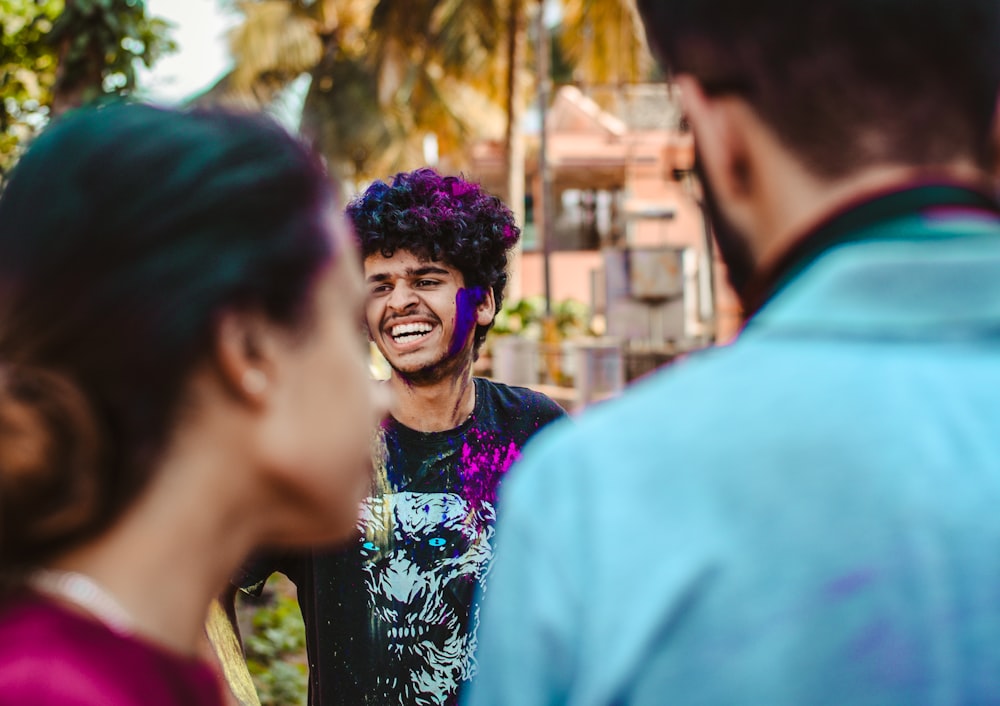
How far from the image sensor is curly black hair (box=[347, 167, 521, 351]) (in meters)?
2.76

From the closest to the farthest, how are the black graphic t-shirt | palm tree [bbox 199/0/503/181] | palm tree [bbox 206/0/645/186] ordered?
the black graphic t-shirt < palm tree [bbox 206/0/645/186] < palm tree [bbox 199/0/503/181]

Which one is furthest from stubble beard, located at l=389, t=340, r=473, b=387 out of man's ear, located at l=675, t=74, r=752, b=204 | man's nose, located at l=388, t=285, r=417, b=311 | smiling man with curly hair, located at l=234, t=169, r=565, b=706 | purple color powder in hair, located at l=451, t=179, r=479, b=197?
man's ear, located at l=675, t=74, r=752, b=204

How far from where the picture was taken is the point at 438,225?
2.77 metres

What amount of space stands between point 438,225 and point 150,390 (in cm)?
185

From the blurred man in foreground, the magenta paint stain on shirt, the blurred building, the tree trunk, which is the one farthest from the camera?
the blurred building

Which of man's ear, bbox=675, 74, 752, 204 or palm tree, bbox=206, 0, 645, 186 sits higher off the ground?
palm tree, bbox=206, 0, 645, 186

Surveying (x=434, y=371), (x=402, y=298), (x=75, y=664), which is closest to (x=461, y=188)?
(x=402, y=298)

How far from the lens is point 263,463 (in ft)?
3.39

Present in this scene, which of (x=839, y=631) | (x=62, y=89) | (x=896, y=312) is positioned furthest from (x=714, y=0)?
(x=62, y=89)

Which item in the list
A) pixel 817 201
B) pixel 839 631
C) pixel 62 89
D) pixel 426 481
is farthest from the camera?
pixel 62 89

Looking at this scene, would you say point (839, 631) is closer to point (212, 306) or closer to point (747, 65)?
point (747, 65)

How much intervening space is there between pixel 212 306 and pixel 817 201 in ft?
2.09

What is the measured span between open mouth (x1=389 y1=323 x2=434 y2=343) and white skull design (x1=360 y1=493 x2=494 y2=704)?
0.49 meters

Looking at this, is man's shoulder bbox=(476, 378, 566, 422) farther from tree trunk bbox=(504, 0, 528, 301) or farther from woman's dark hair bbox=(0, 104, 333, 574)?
tree trunk bbox=(504, 0, 528, 301)
